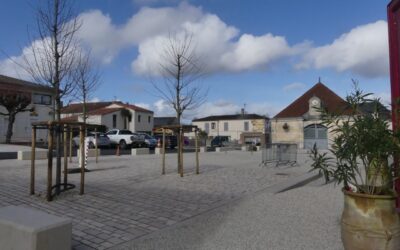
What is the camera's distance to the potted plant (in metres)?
3.87

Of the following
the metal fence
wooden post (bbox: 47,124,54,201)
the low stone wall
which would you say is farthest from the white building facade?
the low stone wall

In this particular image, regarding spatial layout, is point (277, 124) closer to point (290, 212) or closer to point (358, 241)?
point (290, 212)

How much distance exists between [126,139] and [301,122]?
22.8 metres

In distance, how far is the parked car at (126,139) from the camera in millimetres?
36531

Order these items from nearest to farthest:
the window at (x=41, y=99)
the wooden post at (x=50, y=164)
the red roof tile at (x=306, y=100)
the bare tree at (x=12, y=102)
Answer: the wooden post at (x=50, y=164), the bare tree at (x=12, y=102), the window at (x=41, y=99), the red roof tile at (x=306, y=100)

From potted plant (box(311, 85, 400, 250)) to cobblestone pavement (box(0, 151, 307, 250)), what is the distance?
284 centimetres

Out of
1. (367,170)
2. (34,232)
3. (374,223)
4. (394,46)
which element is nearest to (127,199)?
(34,232)

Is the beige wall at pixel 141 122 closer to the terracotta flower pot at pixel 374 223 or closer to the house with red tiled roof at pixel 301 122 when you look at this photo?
the house with red tiled roof at pixel 301 122

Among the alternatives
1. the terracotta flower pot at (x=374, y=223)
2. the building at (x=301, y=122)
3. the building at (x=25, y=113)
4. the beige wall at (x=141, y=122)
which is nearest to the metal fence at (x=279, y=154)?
the terracotta flower pot at (x=374, y=223)

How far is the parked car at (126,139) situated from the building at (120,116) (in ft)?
75.7

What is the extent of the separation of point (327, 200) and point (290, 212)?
5.62ft

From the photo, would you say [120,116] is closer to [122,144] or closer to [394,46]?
[122,144]

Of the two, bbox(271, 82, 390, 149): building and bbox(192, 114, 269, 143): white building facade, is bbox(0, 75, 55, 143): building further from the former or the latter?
bbox(192, 114, 269, 143): white building facade

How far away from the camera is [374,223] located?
12.7 feet
